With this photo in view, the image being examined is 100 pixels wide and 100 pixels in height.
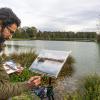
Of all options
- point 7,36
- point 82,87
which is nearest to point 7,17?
point 7,36

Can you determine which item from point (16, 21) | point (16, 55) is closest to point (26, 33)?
point (16, 55)

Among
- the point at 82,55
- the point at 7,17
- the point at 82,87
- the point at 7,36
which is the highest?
the point at 7,17

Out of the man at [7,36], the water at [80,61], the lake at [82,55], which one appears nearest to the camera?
the man at [7,36]

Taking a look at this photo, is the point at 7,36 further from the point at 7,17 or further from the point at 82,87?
the point at 82,87

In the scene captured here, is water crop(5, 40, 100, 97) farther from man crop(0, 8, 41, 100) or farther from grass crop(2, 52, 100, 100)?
man crop(0, 8, 41, 100)

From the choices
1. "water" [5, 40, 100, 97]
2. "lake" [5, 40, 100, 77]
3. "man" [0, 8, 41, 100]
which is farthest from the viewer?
"lake" [5, 40, 100, 77]

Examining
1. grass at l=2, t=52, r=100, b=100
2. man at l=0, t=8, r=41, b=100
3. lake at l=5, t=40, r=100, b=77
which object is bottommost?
lake at l=5, t=40, r=100, b=77

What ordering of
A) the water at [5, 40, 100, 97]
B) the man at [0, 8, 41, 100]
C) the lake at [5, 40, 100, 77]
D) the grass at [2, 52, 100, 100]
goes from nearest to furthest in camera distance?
the man at [0, 8, 41, 100]
the grass at [2, 52, 100, 100]
the water at [5, 40, 100, 97]
the lake at [5, 40, 100, 77]

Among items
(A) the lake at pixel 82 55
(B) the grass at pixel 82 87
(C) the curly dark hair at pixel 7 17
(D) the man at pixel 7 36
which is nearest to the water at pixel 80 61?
(A) the lake at pixel 82 55

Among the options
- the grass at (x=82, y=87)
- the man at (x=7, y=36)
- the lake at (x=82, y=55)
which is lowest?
the lake at (x=82, y=55)

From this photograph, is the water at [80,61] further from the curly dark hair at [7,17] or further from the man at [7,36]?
the curly dark hair at [7,17]

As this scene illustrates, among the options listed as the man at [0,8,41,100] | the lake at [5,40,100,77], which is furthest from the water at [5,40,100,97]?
the man at [0,8,41,100]

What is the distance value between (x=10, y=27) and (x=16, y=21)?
9cm

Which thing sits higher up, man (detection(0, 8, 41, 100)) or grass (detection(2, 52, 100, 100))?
man (detection(0, 8, 41, 100))
